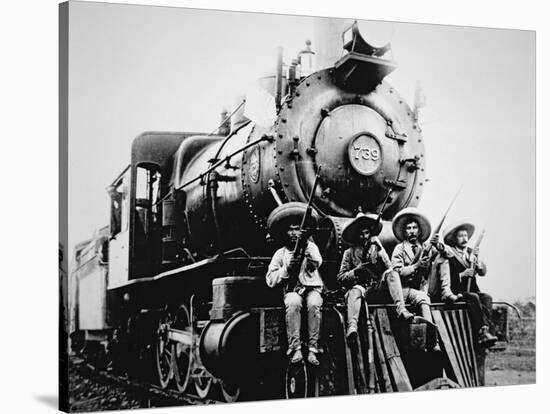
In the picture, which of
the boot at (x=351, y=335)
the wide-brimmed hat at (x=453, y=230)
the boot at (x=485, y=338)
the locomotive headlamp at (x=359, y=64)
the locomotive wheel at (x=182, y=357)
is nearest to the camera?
the locomotive wheel at (x=182, y=357)

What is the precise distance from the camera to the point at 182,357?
8.94 metres

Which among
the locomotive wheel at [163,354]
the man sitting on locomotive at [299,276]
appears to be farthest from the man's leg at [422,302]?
the locomotive wheel at [163,354]

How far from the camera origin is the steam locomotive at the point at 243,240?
28.9 feet

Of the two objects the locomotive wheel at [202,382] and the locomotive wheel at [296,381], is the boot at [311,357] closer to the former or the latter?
the locomotive wheel at [296,381]

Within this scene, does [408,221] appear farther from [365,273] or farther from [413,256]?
[365,273]

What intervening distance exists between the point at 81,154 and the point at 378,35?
9.06ft

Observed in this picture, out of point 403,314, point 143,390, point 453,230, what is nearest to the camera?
point 143,390

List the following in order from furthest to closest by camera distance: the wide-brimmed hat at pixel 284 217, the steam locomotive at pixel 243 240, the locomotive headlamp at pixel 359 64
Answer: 1. the locomotive headlamp at pixel 359 64
2. the wide-brimmed hat at pixel 284 217
3. the steam locomotive at pixel 243 240

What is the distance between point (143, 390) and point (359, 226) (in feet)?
7.21

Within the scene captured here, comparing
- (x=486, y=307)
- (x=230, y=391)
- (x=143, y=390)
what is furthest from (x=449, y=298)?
→ (x=143, y=390)

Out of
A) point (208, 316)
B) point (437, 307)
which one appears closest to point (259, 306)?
point (208, 316)

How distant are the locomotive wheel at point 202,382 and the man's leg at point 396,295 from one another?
1.74m

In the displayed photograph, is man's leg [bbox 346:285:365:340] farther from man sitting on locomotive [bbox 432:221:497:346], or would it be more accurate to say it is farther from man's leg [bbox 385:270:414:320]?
man sitting on locomotive [bbox 432:221:497:346]

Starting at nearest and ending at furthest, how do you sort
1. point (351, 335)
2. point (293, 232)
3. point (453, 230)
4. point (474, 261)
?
point (293, 232)
point (351, 335)
point (453, 230)
point (474, 261)
